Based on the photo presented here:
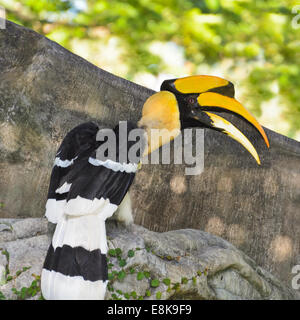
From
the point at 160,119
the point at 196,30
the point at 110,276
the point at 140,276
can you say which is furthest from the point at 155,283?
Answer: the point at 196,30

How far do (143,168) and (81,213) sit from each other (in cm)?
99

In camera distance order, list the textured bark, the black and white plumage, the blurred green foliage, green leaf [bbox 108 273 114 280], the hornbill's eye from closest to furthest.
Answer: the black and white plumage
green leaf [bbox 108 273 114 280]
the hornbill's eye
the textured bark
the blurred green foliage

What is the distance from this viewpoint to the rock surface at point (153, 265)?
172cm

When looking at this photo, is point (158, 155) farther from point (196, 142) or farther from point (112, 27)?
point (112, 27)

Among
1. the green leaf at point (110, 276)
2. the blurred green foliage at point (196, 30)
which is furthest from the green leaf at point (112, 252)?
the blurred green foliage at point (196, 30)

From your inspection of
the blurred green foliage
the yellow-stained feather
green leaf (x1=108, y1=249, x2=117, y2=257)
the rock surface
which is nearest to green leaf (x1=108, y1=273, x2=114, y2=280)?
the rock surface

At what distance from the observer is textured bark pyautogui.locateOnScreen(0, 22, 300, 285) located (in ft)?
8.21

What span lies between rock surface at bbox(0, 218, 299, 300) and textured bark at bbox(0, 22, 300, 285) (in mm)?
419

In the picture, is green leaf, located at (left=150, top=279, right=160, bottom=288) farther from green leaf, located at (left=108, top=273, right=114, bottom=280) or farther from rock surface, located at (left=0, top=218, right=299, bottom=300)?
green leaf, located at (left=108, top=273, right=114, bottom=280)

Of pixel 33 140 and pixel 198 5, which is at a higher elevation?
pixel 198 5

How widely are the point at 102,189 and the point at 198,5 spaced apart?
247 cm

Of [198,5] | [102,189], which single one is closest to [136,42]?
[198,5]

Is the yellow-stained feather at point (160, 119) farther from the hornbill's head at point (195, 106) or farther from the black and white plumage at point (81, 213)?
the black and white plumage at point (81, 213)

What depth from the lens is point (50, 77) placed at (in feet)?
8.42
